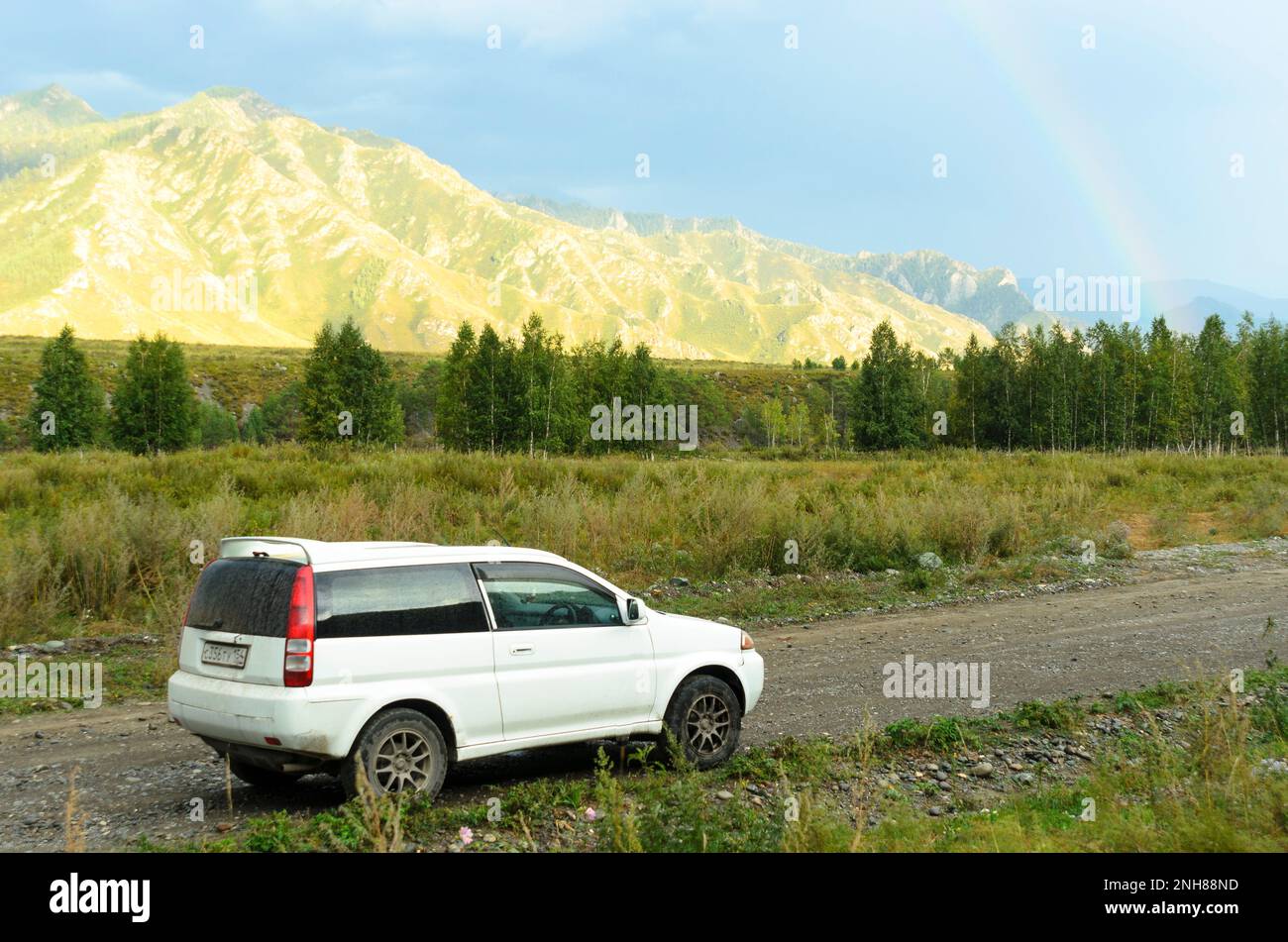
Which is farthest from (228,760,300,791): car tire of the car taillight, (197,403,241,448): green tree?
(197,403,241,448): green tree

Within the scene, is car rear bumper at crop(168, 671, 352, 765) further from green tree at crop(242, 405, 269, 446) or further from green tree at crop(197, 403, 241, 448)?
green tree at crop(242, 405, 269, 446)

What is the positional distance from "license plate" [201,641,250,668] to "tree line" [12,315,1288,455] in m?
48.0

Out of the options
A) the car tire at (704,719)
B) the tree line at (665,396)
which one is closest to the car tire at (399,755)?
the car tire at (704,719)

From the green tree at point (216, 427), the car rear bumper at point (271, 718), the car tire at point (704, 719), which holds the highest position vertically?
the green tree at point (216, 427)

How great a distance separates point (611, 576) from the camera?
17.5 metres

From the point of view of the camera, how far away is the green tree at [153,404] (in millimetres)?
63188

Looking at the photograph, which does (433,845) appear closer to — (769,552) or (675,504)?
(769,552)

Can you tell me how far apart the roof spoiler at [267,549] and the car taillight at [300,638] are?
0.22 metres

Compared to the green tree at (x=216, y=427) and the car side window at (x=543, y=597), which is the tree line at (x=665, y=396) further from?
the car side window at (x=543, y=597)

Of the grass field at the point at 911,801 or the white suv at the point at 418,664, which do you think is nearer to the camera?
the grass field at the point at 911,801

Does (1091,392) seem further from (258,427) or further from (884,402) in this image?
(258,427)

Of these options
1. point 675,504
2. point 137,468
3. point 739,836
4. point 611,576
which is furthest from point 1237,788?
point 137,468

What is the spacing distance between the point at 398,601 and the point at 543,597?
1.18 metres
